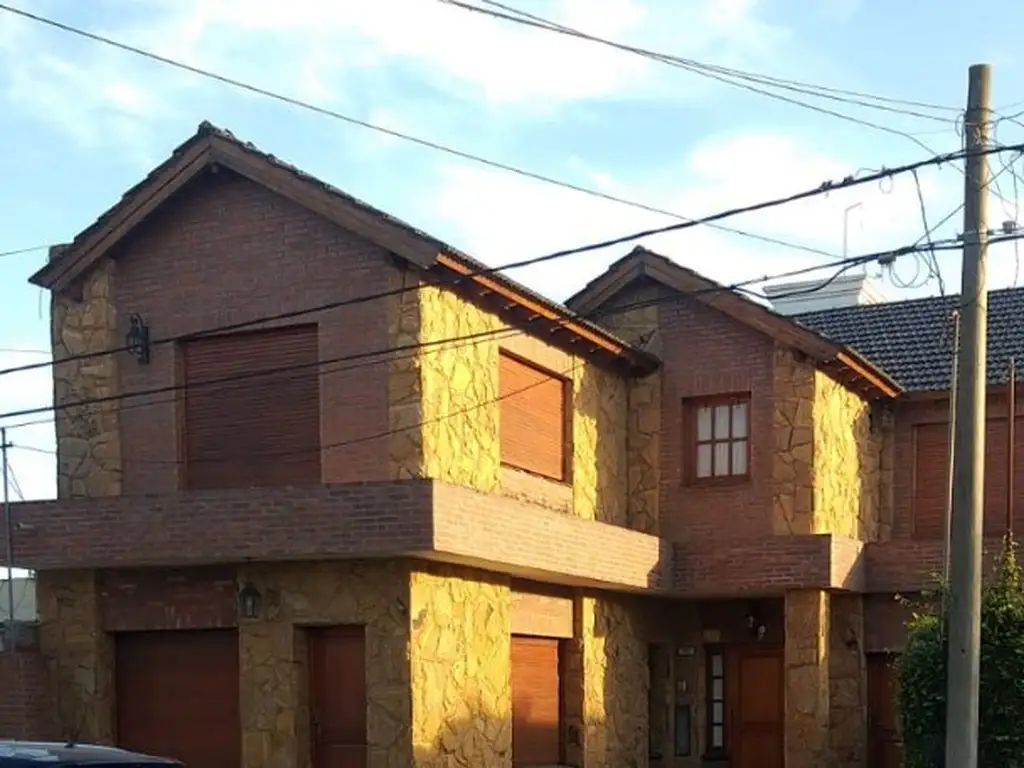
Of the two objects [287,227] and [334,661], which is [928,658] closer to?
[334,661]

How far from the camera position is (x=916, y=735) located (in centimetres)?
1448

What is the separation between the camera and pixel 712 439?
19.7 meters

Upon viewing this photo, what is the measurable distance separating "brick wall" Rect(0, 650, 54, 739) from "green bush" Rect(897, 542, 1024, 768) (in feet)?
29.3

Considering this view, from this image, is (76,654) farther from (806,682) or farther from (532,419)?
(806,682)

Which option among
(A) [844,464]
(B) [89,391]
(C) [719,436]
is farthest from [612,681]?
(B) [89,391]

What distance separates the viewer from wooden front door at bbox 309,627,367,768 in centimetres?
1456

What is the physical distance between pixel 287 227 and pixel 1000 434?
11062 mm

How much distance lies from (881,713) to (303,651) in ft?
28.2

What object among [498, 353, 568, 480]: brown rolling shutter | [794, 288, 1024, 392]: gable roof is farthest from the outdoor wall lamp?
[794, 288, 1024, 392]: gable roof

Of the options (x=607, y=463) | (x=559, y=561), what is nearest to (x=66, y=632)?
(x=559, y=561)

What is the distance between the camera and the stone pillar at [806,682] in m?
18.0

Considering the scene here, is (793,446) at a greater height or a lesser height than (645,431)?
lesser

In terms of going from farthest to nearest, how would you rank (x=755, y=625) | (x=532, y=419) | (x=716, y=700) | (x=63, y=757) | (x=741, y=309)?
(x=716, y=700) → (x=755, y=625) → (x=741, y=309) → (x=532, y=419) → (x=63, y=757)

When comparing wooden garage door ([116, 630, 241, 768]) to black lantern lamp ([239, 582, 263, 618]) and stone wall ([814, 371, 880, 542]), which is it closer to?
black lantern lamp ([239, 582, 263, 618])
